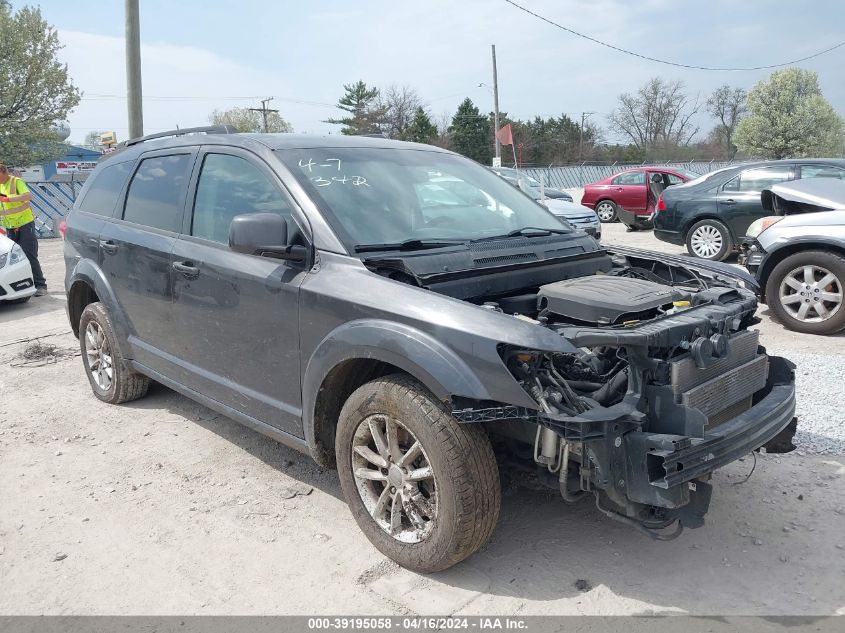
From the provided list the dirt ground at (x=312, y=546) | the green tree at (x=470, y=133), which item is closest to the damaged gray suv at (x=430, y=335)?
the dirt ground at (x=312, y=546)

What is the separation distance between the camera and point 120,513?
3.60 m

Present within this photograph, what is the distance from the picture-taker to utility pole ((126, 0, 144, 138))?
1166 cm

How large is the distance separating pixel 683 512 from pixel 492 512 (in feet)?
2.40

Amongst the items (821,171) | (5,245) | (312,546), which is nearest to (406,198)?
(312,546)

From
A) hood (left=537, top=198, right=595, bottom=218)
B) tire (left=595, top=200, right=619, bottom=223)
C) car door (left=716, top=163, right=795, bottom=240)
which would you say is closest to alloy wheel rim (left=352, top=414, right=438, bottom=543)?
car door (left=716, top=163, right=795, bottom=240)

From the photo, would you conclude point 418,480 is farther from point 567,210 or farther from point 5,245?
point 567,210

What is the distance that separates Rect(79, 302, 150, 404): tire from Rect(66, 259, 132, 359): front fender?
8cm

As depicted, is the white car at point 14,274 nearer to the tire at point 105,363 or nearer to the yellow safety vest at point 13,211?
the yellow safety vest at point 13,211

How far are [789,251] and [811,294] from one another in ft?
1.51

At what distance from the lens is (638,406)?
2596 millimetres

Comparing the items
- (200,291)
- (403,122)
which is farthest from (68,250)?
(403,122)

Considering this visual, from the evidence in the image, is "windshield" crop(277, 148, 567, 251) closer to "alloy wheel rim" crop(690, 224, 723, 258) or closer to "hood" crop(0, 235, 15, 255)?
"hood" crop(0, 235, 15, 255)

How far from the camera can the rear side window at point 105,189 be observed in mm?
4918

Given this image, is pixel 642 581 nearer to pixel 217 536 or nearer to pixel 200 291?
pixel 217 536
